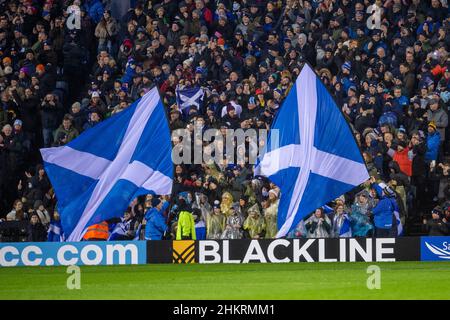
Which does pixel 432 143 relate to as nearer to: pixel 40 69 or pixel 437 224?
pixel 437 224

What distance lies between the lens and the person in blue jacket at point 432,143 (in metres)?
24.7

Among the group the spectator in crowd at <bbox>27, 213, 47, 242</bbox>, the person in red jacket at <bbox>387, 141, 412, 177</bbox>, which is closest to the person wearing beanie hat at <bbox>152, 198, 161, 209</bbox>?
the spectator in crowd at <bbox>27, 213, 47, 242</bbox>

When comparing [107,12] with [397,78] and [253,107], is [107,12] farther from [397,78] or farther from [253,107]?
[397,78]

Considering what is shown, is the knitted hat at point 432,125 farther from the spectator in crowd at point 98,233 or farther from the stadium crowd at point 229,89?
the spectator in crowd at point 98,233

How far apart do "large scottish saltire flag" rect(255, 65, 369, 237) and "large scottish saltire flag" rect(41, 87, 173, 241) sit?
2.21 meters

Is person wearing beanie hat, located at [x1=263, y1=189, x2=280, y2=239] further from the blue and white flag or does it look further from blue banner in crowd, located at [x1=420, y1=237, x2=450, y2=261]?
the blue and white flag

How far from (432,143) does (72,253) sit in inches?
334

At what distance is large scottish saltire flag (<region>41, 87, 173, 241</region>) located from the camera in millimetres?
20219

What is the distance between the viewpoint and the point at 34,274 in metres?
22.0

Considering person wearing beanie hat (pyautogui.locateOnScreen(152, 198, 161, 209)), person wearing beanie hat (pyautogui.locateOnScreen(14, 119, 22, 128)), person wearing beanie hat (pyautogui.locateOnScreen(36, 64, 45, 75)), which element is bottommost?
person wearing beanie hat (pyautogui.locateOnScreen(152, 198, 161, 209))

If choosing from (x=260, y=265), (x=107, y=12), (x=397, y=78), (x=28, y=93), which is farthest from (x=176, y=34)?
(x=260, y=265)

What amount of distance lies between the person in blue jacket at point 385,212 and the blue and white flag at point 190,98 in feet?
18.2

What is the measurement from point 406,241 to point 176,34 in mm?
9284

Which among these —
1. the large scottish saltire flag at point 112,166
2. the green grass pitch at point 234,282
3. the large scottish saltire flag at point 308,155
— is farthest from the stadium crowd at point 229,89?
the large scottish saltire flag at point 112,166
